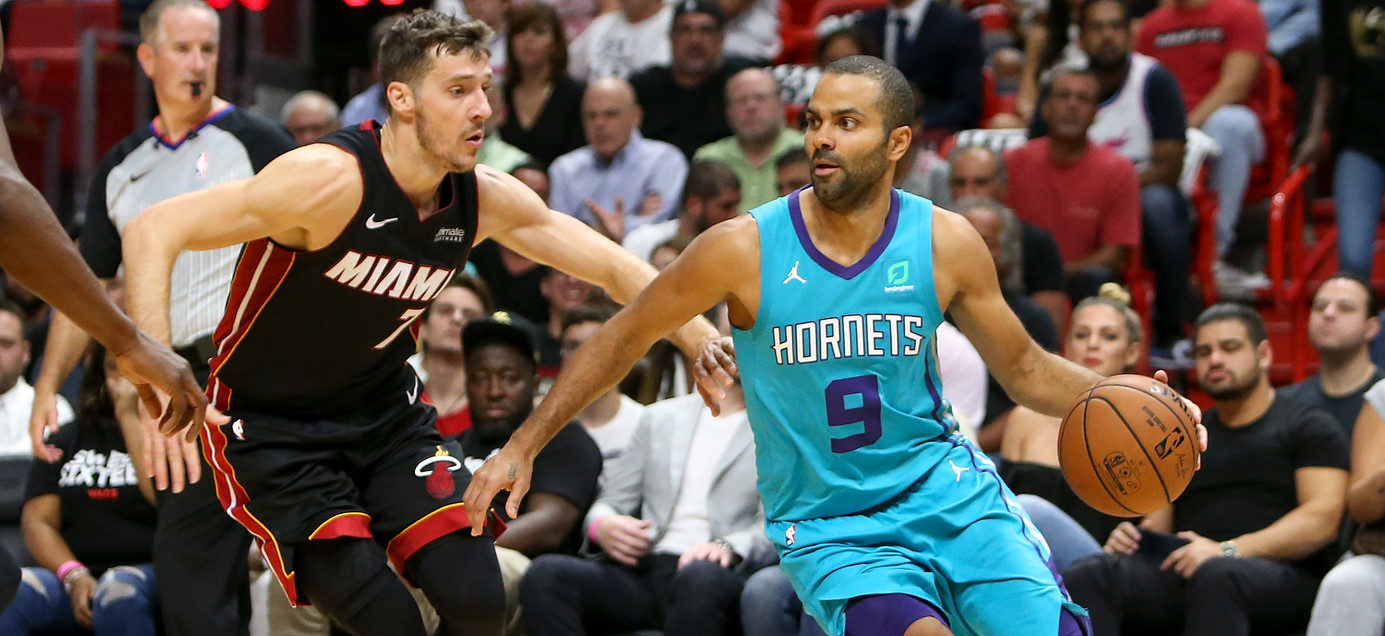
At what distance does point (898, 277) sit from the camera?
379 cm

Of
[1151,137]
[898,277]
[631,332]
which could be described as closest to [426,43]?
[631,332]

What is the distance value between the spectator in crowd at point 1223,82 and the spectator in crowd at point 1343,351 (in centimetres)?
198

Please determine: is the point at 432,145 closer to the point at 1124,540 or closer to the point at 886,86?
the point at 886,86

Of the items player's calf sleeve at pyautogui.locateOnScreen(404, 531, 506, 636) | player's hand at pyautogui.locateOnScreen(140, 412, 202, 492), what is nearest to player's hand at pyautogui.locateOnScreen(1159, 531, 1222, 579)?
player's calf sleeve at pyautogui.locateOnScreen(404, 531, 506, 636)

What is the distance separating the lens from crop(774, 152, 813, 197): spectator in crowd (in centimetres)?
739

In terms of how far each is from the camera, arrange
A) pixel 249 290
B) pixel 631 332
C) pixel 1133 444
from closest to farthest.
→ pixel 1133 444
pixel 631 332
pixel 249 290

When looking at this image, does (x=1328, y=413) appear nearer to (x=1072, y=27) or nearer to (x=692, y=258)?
(x=692, y=258)

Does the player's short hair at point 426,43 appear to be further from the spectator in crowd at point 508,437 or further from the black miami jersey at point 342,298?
the spectator in crowd at point 508,437

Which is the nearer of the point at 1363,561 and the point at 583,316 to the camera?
the point at 1363,561

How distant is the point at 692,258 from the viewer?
380cm

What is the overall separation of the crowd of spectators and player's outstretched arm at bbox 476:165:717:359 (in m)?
0.57

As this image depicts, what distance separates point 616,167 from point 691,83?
0.93m

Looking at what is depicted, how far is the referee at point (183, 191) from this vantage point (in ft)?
15.8

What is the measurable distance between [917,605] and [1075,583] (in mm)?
2085
